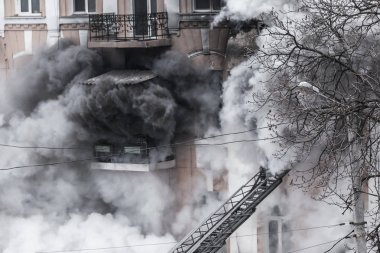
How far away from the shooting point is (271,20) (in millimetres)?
23344

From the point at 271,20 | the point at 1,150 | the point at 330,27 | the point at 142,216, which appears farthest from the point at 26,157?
the point at 330,27

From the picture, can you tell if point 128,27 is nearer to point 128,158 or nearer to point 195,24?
point 195,24

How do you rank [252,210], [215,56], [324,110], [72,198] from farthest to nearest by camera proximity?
[72,198]
[215,56]
[252,210]
[324,110]

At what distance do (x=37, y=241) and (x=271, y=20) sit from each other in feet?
28.3

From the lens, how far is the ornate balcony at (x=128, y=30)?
25.4m

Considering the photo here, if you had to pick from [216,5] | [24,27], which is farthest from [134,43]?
[24,27]

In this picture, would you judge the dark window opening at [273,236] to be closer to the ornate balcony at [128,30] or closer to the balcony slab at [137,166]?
the balcony slab at [137,166]

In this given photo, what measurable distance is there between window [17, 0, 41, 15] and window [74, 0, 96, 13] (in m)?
1.13

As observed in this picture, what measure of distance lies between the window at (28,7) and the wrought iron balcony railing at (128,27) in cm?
203

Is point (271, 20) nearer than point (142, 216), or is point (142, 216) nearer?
point (271, 20)

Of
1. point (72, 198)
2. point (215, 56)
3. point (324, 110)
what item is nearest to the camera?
point (324, 110)

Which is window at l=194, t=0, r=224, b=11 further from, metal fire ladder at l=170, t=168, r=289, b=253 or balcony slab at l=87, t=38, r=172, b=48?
metal fire ladder at l=170, t=168, r=289, b=253

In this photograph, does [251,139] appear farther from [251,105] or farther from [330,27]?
[330,27]

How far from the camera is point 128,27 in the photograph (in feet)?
85.0
